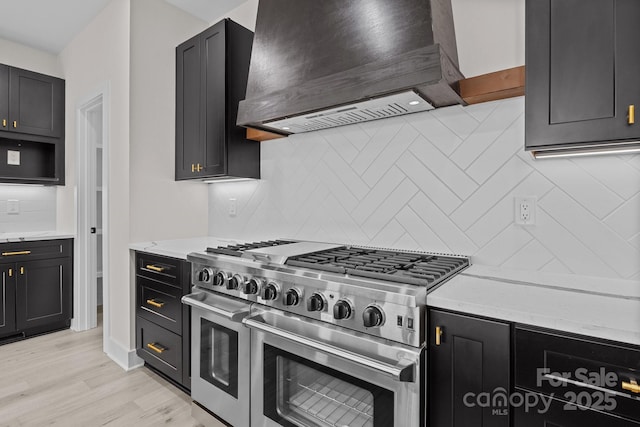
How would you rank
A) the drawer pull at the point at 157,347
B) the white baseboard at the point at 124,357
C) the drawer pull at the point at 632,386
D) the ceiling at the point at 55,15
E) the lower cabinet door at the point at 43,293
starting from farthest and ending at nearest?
1. the lower cabinet door at the point at 43,293
2. the ceiling at the point at 55,15
3. the white baseboard at the point at 124,357
4. the drawer pull at the point at 157,347
5. the drawer pull at the point at 632,386

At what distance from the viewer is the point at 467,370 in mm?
1082

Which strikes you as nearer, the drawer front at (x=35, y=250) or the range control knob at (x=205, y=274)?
the range control knob at (x=205, y=274)

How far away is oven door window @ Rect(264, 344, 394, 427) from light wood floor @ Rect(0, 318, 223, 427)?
0.58 m

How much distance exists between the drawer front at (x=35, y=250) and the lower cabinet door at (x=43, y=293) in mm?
49

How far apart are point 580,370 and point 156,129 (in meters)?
2.90

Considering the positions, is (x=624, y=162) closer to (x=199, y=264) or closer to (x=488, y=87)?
(x=488, y=87)

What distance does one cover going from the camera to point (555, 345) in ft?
3.10

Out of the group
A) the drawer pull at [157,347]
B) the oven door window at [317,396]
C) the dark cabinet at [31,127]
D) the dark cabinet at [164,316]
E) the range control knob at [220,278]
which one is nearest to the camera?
the oven door window at [317,396]

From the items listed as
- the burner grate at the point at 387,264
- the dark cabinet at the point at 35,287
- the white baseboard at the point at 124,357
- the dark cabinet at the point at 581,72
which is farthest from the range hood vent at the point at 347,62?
the dark cabinet at the point at 35,287

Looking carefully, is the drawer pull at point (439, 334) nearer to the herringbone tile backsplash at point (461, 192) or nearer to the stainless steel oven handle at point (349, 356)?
the stainless steel oven handle at point (349, 356)

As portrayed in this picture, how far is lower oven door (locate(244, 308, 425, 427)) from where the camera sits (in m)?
1.14

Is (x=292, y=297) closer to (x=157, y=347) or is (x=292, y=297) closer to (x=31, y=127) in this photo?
(x=157, y=347)

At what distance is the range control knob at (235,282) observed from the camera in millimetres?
1739

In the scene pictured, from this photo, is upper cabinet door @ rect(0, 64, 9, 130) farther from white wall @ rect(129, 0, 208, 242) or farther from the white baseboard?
the white baseboard
